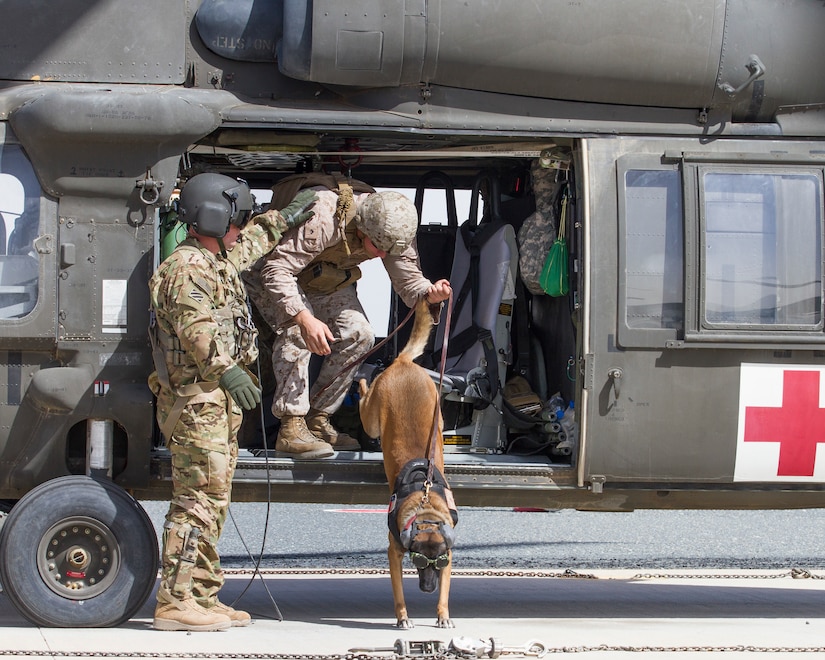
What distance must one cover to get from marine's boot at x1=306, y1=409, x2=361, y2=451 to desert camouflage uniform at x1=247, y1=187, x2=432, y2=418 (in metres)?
0.05

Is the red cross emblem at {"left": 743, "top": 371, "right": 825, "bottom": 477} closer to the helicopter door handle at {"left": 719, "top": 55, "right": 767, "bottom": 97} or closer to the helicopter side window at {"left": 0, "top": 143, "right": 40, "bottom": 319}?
the helicopter door handle at {"left": 719, "top": 55, "right": 767, "bottom": 97}

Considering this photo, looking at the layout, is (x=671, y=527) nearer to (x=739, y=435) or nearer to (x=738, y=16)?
(x=739, y=435)

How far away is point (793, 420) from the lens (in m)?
6.32

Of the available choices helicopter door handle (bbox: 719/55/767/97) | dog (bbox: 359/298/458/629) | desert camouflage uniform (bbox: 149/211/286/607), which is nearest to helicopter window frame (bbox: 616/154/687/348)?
helicopter door handle (bbox: 719/55/767/97)

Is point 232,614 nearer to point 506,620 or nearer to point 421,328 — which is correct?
point 506,620

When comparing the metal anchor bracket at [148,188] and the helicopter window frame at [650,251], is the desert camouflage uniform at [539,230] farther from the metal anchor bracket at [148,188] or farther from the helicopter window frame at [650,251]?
the metal anchor bracket at [148,188]

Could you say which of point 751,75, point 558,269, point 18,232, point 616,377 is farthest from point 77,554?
point 751,75

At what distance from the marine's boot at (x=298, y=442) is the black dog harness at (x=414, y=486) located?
1.98ft

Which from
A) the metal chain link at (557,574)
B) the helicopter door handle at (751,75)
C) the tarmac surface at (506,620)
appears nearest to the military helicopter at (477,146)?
the helicopter door handle at (751,75)

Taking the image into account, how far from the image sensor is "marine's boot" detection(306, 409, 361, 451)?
22.1 feet

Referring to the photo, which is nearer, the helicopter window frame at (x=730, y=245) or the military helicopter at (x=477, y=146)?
the military helicopter at (x=477, y=146)

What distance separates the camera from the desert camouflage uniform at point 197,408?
18.9 ft

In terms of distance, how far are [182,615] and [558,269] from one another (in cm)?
286

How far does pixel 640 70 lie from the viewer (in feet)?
20.7
